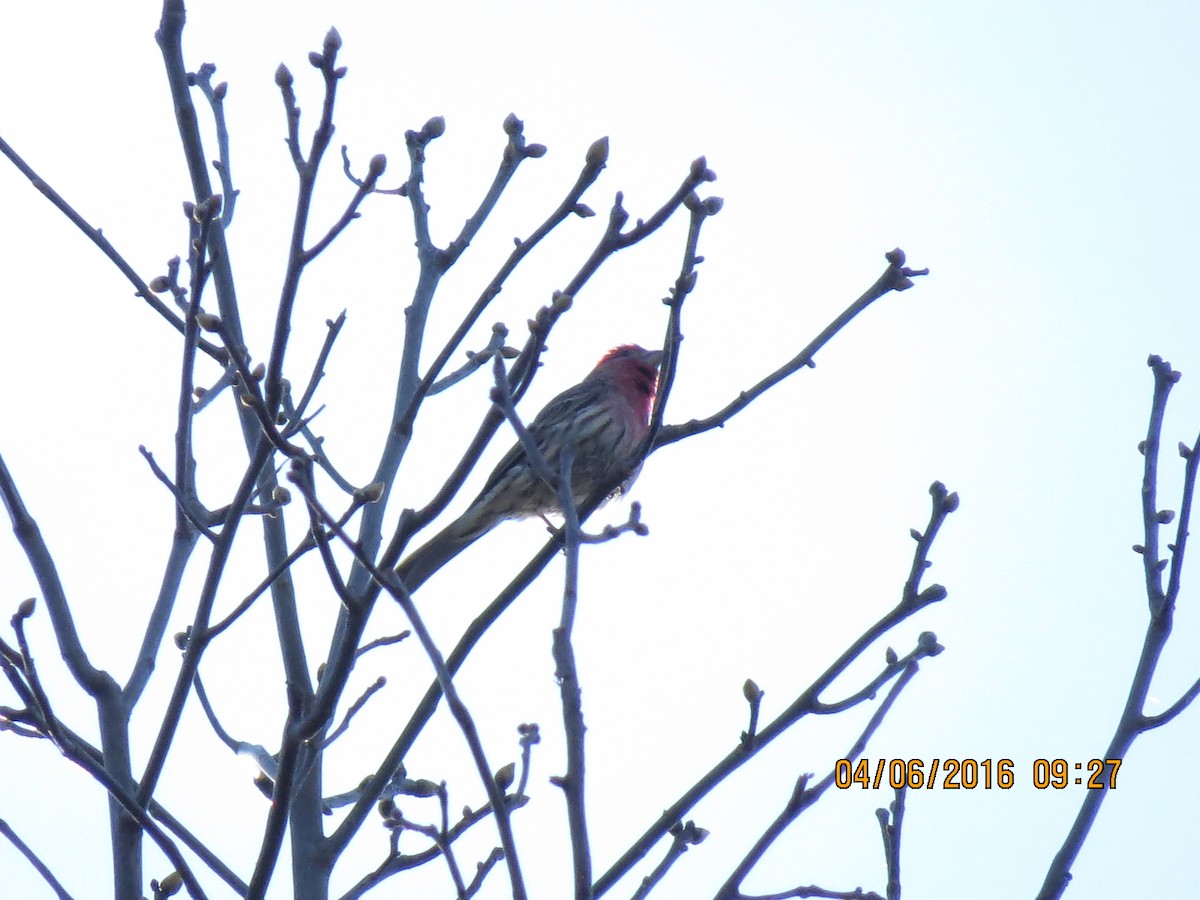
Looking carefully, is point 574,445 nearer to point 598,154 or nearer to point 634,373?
point 634,373

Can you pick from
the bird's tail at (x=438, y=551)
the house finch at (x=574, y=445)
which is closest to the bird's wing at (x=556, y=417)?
the house finch at (x=574, y=445)

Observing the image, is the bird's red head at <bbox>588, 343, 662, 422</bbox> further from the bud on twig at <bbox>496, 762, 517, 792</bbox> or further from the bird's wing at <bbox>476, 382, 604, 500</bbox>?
the bud on twig at <bbox>496, 762, 517, 792</bbox>

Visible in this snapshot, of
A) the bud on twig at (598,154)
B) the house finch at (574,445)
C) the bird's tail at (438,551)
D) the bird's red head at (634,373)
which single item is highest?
the bird's red head at (634,373)

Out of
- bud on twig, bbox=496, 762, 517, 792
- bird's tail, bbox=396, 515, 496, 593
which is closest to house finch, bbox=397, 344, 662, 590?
bird's tail, bbox=396, 515, 496, 593

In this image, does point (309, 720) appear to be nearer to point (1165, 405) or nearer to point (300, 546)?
point (300, 546)

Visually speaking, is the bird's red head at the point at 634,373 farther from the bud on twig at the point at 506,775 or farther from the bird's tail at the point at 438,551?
the bud on twig at the point at 506,775

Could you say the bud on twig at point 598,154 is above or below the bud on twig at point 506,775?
above

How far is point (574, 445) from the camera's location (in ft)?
28.4

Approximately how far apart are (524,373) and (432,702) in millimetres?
1129

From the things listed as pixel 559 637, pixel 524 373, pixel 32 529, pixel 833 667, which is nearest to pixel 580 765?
pixel 559 637

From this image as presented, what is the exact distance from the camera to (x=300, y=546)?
417cm

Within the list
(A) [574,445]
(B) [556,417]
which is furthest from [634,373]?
(A) [574,445]

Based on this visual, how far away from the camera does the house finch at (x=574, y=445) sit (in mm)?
7824

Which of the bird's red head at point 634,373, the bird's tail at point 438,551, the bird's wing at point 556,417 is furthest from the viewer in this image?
the bird's red head at point 634,373
